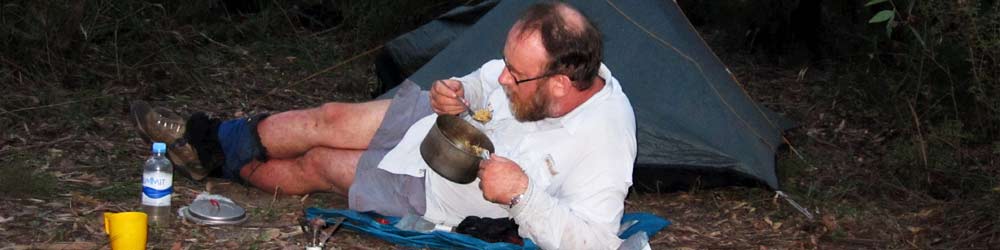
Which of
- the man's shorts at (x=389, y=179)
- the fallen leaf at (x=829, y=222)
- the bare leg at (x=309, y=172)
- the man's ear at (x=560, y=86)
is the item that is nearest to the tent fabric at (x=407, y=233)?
the man's shorts at (x=389, y=179)

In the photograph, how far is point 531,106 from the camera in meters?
3.56

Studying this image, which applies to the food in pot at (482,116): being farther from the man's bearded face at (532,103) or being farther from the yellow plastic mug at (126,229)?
the yellow plastic mug at (126,229)

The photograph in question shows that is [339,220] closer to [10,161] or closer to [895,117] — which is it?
[10,161]

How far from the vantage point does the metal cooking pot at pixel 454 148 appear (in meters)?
3.40

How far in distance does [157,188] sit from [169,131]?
47 centimetres

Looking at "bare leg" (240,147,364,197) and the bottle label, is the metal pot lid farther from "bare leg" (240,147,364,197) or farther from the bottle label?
"bare leg" (240,147,364,197)

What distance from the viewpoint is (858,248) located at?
441 cm

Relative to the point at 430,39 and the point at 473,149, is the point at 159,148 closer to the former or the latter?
the point at 473,149

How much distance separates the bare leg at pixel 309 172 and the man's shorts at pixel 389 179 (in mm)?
71

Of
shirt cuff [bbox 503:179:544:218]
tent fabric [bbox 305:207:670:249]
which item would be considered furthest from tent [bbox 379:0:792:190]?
shirt cuff [bbox 503:179:544:218]

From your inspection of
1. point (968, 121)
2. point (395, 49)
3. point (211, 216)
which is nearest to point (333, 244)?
point (211, 216)

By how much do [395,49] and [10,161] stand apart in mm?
1754

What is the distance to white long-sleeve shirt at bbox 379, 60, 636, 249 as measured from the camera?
327 cm

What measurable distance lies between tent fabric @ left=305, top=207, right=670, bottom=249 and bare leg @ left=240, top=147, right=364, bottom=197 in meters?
0.17
